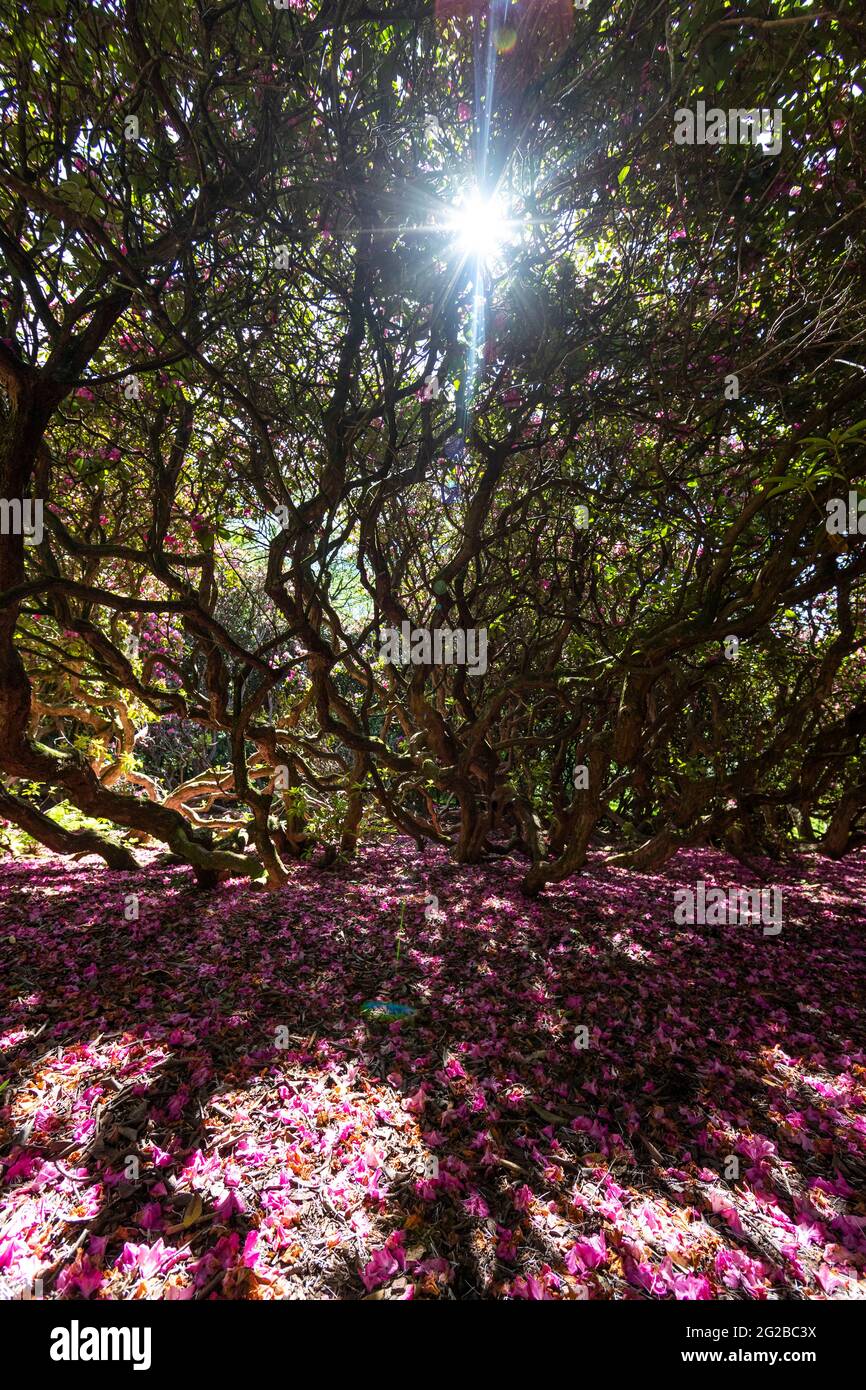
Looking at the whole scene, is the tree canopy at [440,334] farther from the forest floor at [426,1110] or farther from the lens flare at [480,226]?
the forest floor at [426,1110]

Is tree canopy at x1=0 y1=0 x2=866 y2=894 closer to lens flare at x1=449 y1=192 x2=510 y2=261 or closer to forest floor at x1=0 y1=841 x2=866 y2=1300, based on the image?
lens flare at x1=449 y1=192 x2=510 y2=261

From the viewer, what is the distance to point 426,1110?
8.96ft

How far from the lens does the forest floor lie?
6.43 feet

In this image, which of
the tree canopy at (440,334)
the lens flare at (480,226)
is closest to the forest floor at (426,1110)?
the tree canopy at (440,334)

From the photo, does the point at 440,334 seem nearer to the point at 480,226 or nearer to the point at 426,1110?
the point at 480,226

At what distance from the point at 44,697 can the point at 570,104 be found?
8055mm

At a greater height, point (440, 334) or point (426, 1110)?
point (440, 334)

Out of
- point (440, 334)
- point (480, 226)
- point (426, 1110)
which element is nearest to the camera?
point (426, 1110)

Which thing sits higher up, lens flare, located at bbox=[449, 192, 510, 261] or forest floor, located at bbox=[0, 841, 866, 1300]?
lens flare, located at bbox=[449, 192, 510, 261]

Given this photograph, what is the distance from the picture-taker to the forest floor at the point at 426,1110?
1959mm

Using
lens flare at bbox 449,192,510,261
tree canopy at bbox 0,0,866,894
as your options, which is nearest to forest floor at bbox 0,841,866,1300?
tree canopy at bbox 0,0,866,894

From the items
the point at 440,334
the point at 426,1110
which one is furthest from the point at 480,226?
the point at 426,1110
